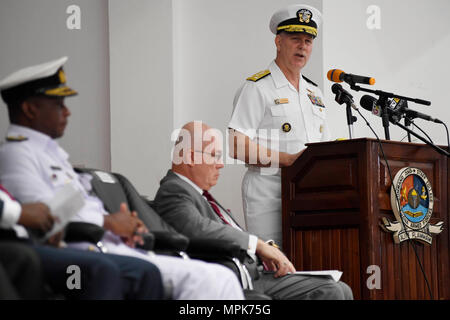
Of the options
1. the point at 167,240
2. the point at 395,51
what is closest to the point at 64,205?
the point at 167,240

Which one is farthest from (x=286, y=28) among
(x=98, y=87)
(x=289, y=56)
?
(x=98, y=87)

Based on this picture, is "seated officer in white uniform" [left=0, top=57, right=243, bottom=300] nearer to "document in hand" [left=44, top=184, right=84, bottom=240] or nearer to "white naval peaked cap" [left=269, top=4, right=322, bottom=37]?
"document in hand" [left=44, top=184, right=84, bottom=240]

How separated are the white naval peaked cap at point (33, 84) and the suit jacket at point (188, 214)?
960 mm

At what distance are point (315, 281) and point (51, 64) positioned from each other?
5.20 feet

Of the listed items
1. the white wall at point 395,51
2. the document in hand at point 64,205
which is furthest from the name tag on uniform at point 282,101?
the document in hand at point 64,205

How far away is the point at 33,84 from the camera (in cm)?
262

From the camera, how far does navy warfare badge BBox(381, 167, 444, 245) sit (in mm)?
4070

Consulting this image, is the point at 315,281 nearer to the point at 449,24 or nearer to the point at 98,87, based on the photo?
the point at 98,87

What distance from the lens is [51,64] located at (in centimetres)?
267

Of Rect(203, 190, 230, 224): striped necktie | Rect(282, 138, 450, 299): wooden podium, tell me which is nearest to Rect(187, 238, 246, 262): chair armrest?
Rect(203, 190, 230, 224): striped necktie

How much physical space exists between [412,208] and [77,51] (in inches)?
120

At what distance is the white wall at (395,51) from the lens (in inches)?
242

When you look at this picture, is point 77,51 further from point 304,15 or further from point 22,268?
point 22,268

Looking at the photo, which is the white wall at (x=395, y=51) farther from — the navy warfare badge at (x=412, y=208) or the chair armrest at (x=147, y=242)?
the chair armrest at (x=147, y=242)
